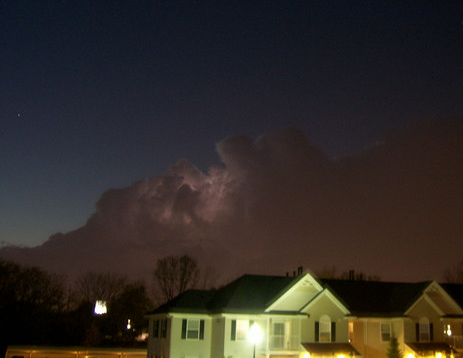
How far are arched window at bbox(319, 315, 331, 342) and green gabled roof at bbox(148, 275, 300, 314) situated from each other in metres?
3.49

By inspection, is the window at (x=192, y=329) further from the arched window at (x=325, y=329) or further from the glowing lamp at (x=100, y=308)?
the glowing lamp at (x=100, y=308)

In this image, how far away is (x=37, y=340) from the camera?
7462 centimetres

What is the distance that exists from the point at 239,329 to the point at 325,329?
249 inches

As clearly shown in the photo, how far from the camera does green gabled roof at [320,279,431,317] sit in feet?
147

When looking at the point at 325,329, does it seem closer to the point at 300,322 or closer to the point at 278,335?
the point at 300,322

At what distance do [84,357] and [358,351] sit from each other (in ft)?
101

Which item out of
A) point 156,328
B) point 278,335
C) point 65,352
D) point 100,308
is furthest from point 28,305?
point 278,335

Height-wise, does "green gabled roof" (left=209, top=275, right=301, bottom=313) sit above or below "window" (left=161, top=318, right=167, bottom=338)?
above

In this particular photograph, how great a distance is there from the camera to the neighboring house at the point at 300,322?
135 feet

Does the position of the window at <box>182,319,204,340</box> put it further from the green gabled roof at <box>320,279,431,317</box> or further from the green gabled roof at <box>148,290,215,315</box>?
the green gabled roof at <box>320,279,431,317</box>

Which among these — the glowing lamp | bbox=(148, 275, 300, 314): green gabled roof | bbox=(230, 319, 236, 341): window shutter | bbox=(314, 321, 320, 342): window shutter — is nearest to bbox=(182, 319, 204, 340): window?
bbox=(148, 275, 300, 314): green gabled roof

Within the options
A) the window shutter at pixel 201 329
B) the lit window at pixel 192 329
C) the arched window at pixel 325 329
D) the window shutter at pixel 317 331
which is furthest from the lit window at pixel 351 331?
the lit window at pixel 192 329

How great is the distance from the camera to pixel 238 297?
4319cm

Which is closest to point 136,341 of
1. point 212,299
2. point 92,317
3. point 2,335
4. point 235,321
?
point 92,317
